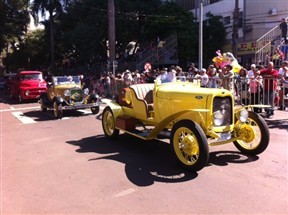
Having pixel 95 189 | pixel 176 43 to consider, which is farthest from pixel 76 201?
pixel 176 43

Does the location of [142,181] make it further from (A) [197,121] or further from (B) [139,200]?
(A) [197,121]

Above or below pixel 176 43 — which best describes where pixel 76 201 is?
below

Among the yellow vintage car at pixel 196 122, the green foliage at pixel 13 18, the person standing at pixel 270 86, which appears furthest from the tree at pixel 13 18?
the yellow vintage car at pixel 196 122

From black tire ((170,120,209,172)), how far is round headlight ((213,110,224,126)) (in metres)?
0.67

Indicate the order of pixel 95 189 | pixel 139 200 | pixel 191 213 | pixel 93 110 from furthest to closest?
pixel 93 110 < pixel 95 189 < pixel 139 200 < pixel 191 213

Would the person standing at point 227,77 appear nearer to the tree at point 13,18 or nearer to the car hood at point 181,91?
the car hood at point 181,91

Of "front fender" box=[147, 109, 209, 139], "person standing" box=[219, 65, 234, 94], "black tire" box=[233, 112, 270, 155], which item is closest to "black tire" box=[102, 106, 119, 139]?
"front fender" box=[147, 109, 209, 139]

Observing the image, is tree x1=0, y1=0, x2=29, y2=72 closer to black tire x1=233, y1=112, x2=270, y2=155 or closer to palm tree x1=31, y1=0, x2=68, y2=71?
palm tree x1=31, y1=0, x2=68, y2=71

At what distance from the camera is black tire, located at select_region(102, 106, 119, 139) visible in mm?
8672

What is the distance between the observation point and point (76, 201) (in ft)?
16.3

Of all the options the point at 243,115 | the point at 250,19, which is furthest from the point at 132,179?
the point at 250,19

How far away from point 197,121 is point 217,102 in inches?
19.6

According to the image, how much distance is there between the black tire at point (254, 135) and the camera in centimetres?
668

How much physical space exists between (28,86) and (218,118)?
48.8 ft
